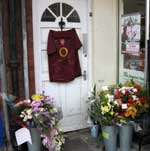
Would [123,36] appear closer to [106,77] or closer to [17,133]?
[106,77]

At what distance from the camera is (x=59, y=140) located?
330 cm

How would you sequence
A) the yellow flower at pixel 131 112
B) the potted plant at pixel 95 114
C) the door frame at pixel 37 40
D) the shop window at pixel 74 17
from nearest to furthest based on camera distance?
the yellow flower at pixel 131 112
the potted plant at pixel 95 114
the door frame at pixel 37 40
the shop window at pixel 74 17

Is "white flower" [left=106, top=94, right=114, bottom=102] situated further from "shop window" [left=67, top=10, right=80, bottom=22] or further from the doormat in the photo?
"shop window" [left=67, top=10, right=80, bottom=22]

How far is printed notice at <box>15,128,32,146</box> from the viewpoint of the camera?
3018 millimetres

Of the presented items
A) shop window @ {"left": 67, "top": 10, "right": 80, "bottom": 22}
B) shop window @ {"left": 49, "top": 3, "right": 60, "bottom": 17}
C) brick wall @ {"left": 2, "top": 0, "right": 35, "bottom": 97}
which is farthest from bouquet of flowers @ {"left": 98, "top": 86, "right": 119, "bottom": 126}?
shop window @ {"left": 49, "top": 3, "right": 60, "bottom": 17}

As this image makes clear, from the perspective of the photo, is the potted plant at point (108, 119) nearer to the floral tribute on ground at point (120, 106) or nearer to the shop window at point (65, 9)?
the floral tribute on ground at point (120, 106)

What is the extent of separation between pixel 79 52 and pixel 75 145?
132 centimetres

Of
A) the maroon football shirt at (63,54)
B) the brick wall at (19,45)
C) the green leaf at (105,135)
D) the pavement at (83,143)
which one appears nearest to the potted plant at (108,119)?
the green leaf at (105,135)

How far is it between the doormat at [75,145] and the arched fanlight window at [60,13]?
168 centimetres

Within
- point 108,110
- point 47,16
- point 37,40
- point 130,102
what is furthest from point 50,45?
point 130,102

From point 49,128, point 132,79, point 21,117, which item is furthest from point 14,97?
point 132,79

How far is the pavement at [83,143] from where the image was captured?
11.8ft

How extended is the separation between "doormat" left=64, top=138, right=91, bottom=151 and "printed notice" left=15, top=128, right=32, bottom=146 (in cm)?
75

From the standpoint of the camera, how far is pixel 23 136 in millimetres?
3031
